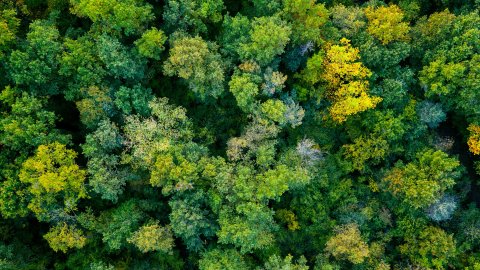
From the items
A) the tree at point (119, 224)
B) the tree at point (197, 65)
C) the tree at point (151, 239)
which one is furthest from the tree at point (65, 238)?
the tree at point (197, 65)

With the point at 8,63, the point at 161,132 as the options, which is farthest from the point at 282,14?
the point at 8,63

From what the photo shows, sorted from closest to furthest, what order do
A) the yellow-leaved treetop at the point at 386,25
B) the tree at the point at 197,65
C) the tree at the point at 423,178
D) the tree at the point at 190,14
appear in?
the tree at the point at 197,65, the tree at the point at 423,178, the tree at the point at 190,14, the yellow-leaved treetop at the point at 386,25

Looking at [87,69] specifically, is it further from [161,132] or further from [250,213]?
[250,213]

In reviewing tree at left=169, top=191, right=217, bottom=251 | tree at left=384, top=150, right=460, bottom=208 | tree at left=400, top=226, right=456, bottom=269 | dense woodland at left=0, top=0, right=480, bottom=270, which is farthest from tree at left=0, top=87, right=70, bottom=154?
tree at left=400, top=226, right=456, bottom=269

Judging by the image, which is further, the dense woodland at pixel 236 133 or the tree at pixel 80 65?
the tree at pixel 80 65

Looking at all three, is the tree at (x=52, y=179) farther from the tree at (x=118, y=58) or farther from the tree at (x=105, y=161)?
the tree at (x=118, y=58)

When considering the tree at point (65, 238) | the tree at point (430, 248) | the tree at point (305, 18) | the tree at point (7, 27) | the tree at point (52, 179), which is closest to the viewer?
the tree at point (52, 179)

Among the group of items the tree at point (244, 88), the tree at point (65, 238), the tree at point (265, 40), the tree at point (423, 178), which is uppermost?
the tree at point (265, 40)
